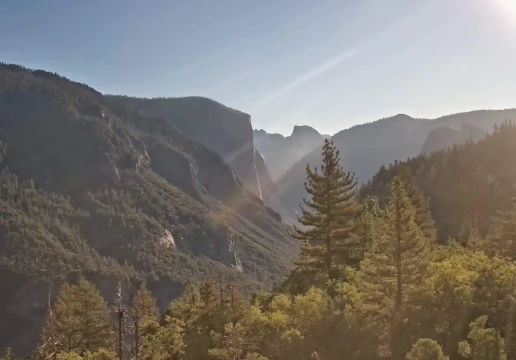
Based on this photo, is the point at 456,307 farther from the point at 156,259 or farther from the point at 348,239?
the point at 156,259

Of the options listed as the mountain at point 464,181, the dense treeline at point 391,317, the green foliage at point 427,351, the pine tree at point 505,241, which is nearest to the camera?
the green foliage at point 427,351

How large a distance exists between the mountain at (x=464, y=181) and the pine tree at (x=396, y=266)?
264 feet

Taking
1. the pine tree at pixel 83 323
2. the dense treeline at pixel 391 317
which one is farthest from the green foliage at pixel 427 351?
the pine tree at pixel 83 323

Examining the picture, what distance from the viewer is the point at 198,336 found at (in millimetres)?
29094

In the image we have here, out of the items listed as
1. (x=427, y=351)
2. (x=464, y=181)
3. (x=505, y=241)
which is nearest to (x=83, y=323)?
(x=505, y=241)

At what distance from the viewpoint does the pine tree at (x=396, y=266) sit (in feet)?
75.3

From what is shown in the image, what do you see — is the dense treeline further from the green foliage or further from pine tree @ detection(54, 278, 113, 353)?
pine tree @ detection(54, 278, 113, 353)

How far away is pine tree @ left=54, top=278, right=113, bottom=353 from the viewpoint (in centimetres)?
5122

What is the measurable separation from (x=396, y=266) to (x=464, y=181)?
4311 inches

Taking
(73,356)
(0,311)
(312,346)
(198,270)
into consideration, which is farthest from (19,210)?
(312,346)

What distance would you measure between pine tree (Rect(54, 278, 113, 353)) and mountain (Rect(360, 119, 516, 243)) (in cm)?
6762

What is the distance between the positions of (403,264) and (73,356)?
22691mm

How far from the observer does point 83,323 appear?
172ft

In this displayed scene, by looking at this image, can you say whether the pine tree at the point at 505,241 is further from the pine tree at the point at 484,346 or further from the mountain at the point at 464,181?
the mountain at the point at 464,181
